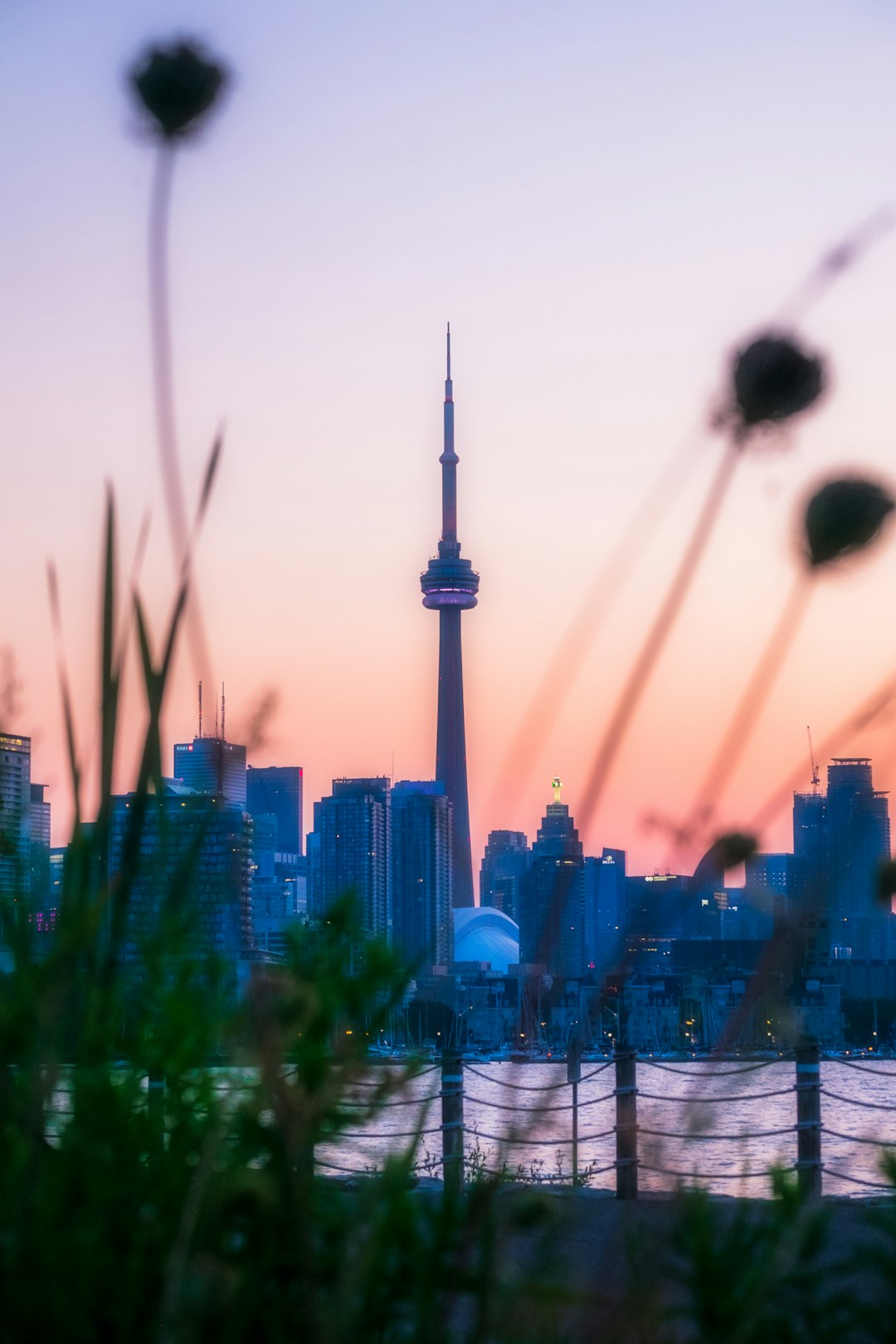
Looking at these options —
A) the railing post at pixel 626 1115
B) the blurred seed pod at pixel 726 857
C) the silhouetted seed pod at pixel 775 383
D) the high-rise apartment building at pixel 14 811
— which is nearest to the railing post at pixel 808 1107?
the railing post at pixel 626 1115

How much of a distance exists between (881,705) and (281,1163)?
737mm

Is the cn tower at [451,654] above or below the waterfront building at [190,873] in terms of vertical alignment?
above

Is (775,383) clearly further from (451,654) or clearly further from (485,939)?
(451,654)

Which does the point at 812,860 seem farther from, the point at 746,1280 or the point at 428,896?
the point at 428,896

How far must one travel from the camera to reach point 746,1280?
1.63 meters

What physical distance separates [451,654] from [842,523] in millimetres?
130684

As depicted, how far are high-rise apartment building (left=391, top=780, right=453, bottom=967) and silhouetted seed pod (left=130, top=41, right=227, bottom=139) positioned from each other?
102 cm

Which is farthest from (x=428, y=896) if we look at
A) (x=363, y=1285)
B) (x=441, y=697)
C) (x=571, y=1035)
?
(x=441, y=697)

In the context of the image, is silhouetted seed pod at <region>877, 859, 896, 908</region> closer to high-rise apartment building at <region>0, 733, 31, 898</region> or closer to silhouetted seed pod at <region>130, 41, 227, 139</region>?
silhouetted seed pod at <region>130, 41, 227, 139</region>

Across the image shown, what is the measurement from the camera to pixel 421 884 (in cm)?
1145

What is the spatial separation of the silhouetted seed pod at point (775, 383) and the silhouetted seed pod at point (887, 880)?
0.46 meters

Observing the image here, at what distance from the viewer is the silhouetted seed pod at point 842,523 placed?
1.44 metres

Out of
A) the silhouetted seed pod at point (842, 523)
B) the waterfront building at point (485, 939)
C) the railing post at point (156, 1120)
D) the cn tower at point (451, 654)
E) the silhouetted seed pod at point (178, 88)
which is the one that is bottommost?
the railing post at point (156, 1120)

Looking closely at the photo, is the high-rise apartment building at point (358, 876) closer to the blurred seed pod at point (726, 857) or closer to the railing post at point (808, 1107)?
the blurred seed pod at point (726, 857)
